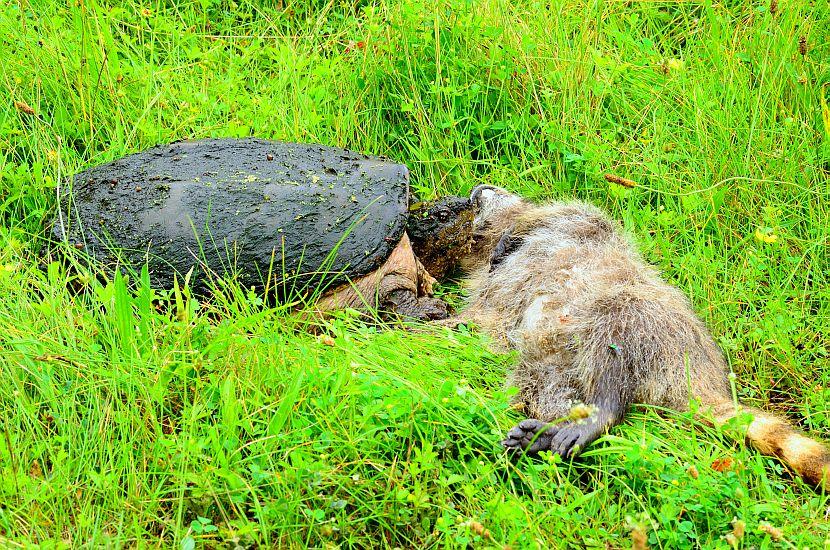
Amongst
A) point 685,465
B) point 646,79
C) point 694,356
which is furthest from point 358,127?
point 685,465

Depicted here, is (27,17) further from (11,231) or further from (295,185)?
(295,185)

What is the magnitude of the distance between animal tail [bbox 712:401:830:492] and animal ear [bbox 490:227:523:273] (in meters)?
1.38

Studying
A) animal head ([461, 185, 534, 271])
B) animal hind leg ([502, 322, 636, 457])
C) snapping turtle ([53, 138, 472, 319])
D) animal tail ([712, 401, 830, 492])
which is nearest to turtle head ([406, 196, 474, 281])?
animal head ([461, 185, 534, 271])

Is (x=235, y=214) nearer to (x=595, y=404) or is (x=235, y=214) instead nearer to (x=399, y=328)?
(x=399, y=328)

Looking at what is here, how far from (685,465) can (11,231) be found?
293cm

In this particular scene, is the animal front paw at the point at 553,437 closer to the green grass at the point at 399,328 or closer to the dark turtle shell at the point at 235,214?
the green grass at the point at 399,328

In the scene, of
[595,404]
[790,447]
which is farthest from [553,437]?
[790,447]

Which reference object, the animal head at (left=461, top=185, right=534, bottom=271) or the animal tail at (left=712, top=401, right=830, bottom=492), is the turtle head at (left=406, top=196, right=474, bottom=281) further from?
the animal tail at (left=712, top=401, right=830, bottom=492)

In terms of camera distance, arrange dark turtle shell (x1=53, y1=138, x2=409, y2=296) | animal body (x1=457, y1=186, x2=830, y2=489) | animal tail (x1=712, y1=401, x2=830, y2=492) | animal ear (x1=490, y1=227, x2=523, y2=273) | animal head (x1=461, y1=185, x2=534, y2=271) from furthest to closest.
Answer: animal head (x1=461, y1=185, x2=534, y2=271) → animal ear (x1=490, y1=227, x2=523, y2=273) → dark turtle shell (x1=53, y1=138, x2=409, y2=296) → animal body (x1=457, y1=186, x2=830, y2=489) → animal tail (x1=712, y1=401, x2=830, y2=492)

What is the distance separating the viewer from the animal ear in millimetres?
3949

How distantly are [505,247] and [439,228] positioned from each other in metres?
0.34

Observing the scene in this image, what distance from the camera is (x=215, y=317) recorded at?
3289 mm

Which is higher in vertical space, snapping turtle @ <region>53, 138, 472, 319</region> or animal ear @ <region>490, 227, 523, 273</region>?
snapping turtle @ <region>53, 138, 472, 319</region>

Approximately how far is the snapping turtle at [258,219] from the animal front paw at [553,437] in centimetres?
98
